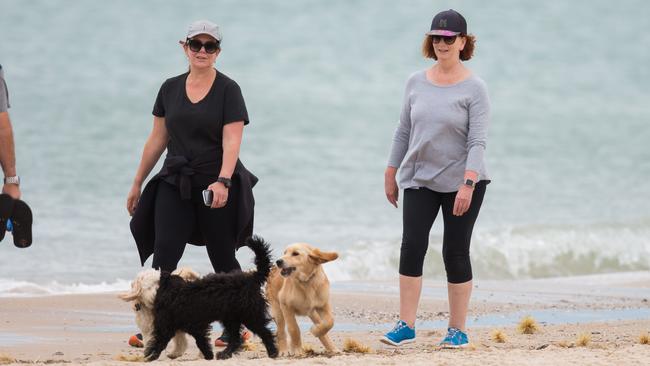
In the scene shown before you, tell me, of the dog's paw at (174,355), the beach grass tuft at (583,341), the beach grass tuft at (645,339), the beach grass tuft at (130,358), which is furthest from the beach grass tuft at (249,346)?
the beach grass tuft at (645,339)

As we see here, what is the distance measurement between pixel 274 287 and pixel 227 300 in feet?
2.12

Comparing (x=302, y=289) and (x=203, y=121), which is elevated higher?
(x=203, y=121)

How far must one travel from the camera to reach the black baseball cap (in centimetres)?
636

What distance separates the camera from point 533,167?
26281 mm

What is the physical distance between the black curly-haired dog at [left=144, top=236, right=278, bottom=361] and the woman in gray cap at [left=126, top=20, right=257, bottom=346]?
463 millimetres

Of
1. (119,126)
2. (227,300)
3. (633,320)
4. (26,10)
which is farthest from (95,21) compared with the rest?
(227,300)

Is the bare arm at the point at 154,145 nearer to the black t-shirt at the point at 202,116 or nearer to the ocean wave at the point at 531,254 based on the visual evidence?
the black t-shirt at the point at 202,116

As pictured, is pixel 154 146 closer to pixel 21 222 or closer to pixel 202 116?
pixel 202 116

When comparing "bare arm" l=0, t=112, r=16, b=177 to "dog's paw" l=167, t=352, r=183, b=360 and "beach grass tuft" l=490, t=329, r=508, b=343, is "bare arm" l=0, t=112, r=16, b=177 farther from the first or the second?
"beach grass tuft" l=490, t=329, r=508, b=343

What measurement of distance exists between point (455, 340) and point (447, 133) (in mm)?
1151

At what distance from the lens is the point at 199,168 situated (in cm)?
629

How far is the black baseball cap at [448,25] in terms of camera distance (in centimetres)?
636

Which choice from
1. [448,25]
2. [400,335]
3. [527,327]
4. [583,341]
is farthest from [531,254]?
[448,25]

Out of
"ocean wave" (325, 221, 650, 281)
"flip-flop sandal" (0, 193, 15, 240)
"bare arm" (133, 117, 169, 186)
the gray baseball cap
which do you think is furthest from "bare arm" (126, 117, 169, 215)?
"ocean wave" (325, 221, 650, 281)
